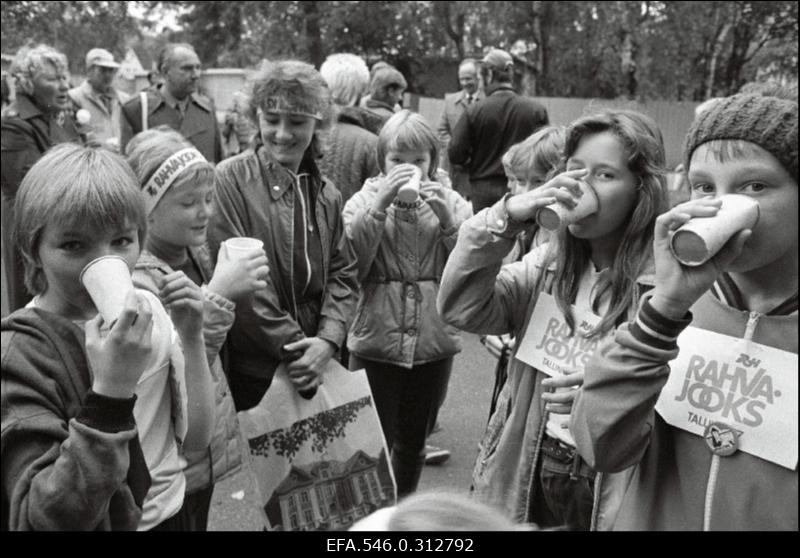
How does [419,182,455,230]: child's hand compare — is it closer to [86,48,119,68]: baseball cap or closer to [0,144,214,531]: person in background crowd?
[0,144,214,531]: person in background crowd

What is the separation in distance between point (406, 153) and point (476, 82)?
5.58 meters

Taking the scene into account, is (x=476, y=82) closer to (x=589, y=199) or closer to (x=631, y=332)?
(x=589, y=199)

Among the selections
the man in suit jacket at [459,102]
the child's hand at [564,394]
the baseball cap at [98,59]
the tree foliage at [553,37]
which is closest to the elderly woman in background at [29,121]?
the baseball cap at [98,59]

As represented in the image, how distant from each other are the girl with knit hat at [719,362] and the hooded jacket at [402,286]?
5.95ft

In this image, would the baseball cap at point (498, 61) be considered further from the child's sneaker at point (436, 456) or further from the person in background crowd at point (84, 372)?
the person in background crowd at point (84, 372)

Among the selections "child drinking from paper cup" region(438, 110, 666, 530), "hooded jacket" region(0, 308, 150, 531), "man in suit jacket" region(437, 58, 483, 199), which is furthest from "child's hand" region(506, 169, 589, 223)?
"man in suit jacket" region(437, 58, 483, 199)

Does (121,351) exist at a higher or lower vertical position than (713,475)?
higher

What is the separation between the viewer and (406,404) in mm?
3316

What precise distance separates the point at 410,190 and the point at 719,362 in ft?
5.71

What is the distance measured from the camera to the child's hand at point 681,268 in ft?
3.87

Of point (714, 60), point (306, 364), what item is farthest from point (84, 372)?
point (714, 60)

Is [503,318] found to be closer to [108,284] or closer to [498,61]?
[108,284]

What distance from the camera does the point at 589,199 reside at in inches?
71.1

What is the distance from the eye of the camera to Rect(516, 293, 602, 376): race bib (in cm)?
185
